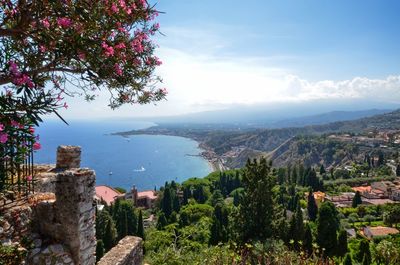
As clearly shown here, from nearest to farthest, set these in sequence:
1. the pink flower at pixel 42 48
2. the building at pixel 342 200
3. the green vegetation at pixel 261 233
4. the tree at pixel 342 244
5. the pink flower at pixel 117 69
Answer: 1. the pink flower at pixel 42 48
2. the pink flower at pixel 117 69
3. the green vegetation at pixel 261 233
4. the tree at pixel 342 244
5. the building at pixel 342 200

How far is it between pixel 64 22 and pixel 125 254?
5.67m

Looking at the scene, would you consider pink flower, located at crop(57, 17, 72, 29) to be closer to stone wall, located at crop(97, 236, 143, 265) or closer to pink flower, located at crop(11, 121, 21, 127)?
pink flower, located at crop(11, 121, 21, 127)

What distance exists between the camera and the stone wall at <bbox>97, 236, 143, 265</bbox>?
7.25m

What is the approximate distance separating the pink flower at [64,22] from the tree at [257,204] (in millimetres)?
18387

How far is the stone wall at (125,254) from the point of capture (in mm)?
7246

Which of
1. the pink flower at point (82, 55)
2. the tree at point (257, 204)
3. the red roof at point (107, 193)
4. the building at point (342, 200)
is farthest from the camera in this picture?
the red roof at point (107, 193)

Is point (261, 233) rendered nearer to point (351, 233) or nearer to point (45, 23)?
point (45, 23)

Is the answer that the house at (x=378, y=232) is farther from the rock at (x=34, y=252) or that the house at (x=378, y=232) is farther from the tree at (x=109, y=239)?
the rock at (x=34, y=252)

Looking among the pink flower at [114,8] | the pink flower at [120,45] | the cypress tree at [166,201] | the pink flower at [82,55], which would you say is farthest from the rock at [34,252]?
the cypress tree at [166,201]

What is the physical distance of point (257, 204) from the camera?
67.8 ft

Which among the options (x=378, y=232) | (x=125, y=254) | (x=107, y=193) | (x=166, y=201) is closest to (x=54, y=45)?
(x=125, y=254)

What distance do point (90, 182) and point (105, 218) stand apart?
31131 millimetres

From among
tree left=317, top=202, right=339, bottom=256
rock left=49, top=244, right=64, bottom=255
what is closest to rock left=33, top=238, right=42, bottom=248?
rock left=49, top=244, right=64, bottom=255

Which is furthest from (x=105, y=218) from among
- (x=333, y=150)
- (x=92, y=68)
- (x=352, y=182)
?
(x=333, y=150)
